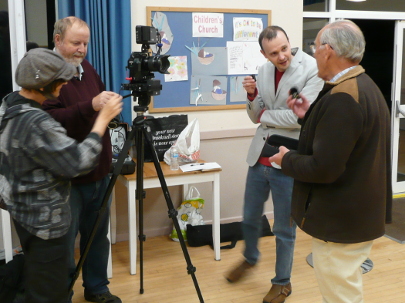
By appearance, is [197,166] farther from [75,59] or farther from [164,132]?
A: [75,59]

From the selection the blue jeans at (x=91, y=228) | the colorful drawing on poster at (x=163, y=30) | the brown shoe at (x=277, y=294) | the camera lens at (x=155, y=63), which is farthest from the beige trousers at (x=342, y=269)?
the colorful drawing on poster at (x=163, y=30)

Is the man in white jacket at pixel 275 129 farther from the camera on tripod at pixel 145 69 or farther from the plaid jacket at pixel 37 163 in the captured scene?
the plaid jacket at pixel 37 163

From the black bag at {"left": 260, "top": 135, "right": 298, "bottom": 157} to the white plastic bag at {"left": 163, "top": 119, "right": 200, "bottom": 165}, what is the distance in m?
0.86

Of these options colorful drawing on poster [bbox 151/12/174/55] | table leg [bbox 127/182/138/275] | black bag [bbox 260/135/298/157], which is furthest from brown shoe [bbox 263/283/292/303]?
colorful drawing on poster [bbox 151/12/174/55]

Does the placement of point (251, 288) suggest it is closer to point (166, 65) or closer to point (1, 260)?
point (166, 65)

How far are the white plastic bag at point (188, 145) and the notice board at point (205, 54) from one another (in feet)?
1.05

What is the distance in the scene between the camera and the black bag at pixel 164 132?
3238 millimetres

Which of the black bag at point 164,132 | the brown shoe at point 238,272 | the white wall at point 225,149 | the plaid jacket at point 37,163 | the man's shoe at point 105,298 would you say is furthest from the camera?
the white wall at point 225,149

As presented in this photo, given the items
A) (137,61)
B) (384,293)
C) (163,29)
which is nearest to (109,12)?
(163,29)

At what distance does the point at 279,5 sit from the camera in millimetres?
3646

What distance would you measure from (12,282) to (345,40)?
1928mm

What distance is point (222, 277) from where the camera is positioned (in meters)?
2.84

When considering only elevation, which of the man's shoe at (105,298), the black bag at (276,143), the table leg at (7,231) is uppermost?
the black bag at (276,143)

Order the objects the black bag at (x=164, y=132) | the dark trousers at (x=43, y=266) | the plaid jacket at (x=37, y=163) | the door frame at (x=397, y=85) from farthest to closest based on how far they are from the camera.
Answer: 1. the door frame at (x=397, y=85)
2. the black bag at (x=164, y=132)
3. the dark trousers at (x=43, y=266)
4. the plaid jacket at (x=37, y=163)
